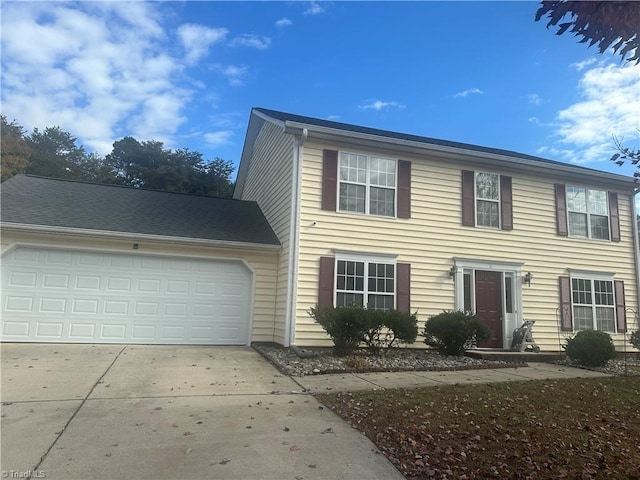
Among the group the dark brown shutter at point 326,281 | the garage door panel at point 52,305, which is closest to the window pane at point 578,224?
the dark brown shutter at point 326,281

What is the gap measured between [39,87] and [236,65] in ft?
19.8

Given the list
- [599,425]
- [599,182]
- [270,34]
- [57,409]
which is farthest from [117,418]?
[599,182]

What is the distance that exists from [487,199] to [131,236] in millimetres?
9018

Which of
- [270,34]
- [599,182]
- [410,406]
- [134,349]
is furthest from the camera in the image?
[599,182]

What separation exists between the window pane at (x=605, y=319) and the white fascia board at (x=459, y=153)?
3717 mm

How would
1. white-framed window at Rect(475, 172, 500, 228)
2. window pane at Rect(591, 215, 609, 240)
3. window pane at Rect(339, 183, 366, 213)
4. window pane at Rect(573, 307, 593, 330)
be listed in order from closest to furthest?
window pane at Rect(339, 183, 366, 213) < white-framed window at Rect(475, 172, 500, 228) < window pane at Rect(573, 307, 593, 330) < window pane at Rect(591, 215, 609, 240)

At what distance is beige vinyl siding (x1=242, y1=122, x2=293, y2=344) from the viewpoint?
10484 mm

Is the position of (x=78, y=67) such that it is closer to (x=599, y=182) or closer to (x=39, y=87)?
(x=39, y=87)

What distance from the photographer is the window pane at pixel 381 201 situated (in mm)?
10859

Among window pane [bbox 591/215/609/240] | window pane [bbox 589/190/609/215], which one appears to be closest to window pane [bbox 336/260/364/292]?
window pane [bbox 591/215/609/240]

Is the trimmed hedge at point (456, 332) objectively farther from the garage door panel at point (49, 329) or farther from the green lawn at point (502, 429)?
the garage door panel at point (49, 329)

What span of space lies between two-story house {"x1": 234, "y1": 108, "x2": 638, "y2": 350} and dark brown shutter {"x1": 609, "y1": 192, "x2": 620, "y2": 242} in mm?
37

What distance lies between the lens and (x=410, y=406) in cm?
530

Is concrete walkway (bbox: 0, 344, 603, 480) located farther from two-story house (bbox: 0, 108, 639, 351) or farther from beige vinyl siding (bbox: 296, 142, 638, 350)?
beige vinyl siding (bbox: 296, 142, 638, 350)
